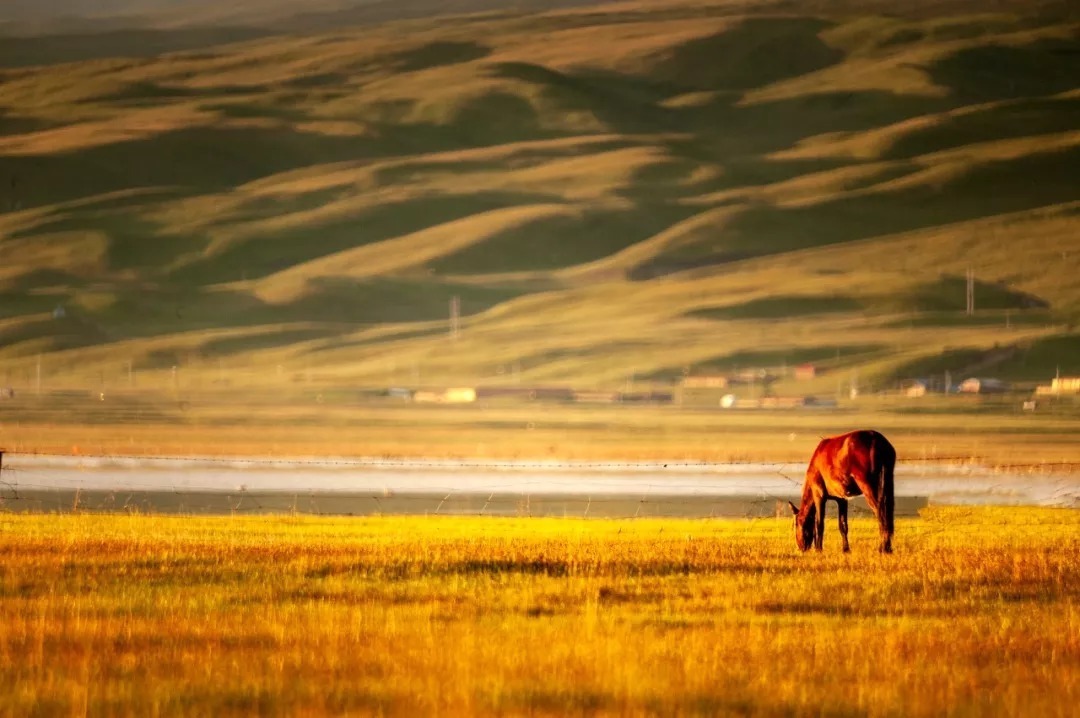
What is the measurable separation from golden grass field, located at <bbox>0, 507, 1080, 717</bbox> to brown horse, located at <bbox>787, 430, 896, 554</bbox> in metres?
0.67

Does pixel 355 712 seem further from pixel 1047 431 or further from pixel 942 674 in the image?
pixel 1047 431

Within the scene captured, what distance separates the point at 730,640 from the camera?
863 inches

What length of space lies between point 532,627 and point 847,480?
40.5 ft

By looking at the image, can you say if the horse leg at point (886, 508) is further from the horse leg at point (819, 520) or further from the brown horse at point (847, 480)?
the horse leg at point (819, 520)

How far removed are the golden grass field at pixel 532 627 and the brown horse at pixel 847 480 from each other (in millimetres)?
669

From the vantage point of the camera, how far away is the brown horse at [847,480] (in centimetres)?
3347

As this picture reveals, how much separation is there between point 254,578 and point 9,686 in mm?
10122

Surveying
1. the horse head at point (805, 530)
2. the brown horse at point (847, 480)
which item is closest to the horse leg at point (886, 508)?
the brown horse at point (847, 480)

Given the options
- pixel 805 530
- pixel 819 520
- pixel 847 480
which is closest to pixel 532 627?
pixel 847 480

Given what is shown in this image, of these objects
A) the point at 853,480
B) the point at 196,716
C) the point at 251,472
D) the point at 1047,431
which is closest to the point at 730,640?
the point at 196,716

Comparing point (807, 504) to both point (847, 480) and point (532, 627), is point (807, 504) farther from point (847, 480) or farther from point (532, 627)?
point (532, 627)

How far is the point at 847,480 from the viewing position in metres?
34.2

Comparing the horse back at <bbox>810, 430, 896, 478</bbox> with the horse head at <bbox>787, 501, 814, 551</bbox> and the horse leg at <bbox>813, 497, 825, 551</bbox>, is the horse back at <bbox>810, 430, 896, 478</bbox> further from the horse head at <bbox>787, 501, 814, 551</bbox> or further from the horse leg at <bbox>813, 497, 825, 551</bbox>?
the horse head at <bbox>787, 501, 814, 551</bbox>

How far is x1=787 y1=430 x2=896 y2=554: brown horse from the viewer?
1318 inches
